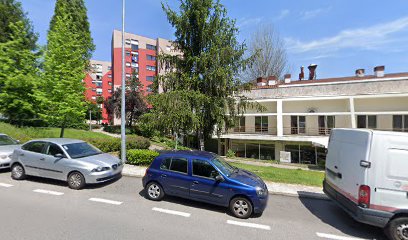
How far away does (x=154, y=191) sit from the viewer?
6453 mm

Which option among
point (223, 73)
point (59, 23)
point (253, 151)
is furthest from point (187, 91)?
point (253, 151)

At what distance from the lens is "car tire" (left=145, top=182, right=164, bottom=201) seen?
639 cm

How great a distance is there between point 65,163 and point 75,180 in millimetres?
665

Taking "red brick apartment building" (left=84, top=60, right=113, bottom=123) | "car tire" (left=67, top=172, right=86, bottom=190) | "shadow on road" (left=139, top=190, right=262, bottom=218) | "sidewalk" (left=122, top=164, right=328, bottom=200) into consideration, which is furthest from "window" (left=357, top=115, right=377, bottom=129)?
"red brick apartment building" (left=84, top=60, right=113, bottom=123)

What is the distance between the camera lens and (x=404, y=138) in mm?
4684

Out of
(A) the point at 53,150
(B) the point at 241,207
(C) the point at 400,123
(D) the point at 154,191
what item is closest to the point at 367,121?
(C) the point at 400,123

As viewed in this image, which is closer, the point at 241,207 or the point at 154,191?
the point at 241,207

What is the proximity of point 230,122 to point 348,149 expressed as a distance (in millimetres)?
8385

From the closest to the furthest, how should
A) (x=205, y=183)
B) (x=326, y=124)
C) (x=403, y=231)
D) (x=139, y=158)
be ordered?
(x=403, y=231) < (x=205, y=183) < (x=139, y=158) < (x=326, y=124)

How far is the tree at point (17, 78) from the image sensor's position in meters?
14.0

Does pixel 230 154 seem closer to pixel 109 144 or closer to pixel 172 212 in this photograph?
pixel 109 144

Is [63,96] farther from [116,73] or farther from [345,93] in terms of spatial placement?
[116,73]

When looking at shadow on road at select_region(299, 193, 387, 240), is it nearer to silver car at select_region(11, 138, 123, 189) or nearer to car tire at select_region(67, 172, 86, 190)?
silver car at select_region(11, 138, 123, 189)

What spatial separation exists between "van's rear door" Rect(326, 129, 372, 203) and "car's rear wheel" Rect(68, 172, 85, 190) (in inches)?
291
